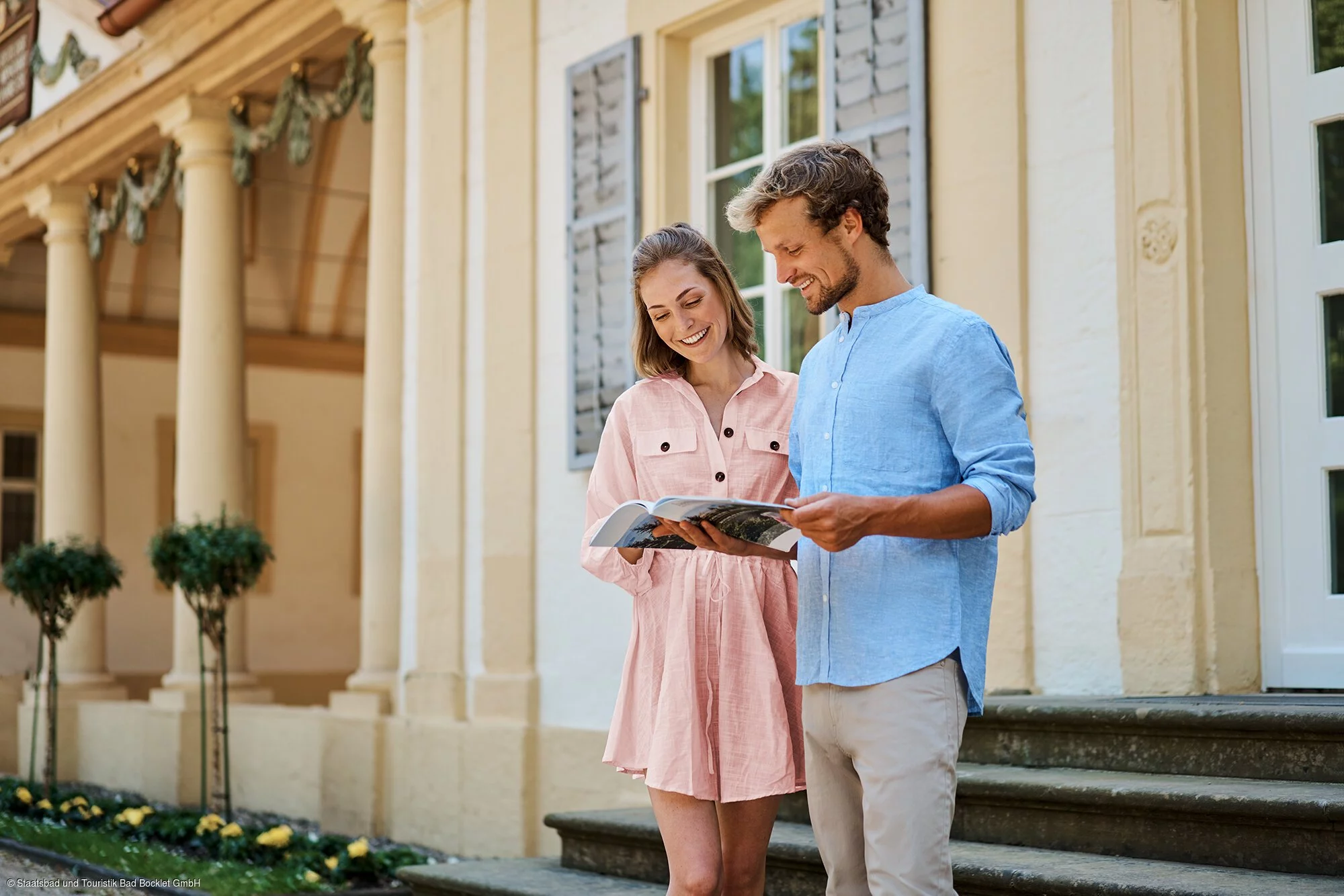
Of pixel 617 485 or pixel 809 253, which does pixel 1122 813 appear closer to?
pixel 617 485

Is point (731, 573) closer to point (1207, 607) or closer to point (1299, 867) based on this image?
point (1299, 867)

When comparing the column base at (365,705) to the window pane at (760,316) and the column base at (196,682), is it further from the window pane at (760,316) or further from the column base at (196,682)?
the window pane at (760,316)

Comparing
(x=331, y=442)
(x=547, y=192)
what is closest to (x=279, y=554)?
(x=331, y=442)

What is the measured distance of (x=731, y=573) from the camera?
2.66 metres

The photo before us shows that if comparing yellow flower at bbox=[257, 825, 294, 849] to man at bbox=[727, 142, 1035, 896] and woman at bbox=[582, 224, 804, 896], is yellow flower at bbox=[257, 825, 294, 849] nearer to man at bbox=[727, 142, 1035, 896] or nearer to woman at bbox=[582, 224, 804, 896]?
woman at bbox=[582, 224, 804, 896]

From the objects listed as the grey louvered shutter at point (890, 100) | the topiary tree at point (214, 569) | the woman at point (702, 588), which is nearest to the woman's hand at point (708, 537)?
the woman at point (702, 588)

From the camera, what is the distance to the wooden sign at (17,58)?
1234cm

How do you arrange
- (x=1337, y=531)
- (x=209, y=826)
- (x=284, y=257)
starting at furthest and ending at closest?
(x=284, y=257) < (x=209, y=826) < (x=1337, y=531)

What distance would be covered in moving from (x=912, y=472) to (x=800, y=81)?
170 inches

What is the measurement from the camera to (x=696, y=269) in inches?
107

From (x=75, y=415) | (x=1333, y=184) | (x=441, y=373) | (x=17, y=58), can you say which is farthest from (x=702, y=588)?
(x=17, y=58)

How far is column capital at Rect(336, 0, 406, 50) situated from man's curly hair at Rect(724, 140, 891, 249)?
629cm

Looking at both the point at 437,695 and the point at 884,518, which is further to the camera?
the point at 437,695

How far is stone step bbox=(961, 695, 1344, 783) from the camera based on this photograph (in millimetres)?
3697
